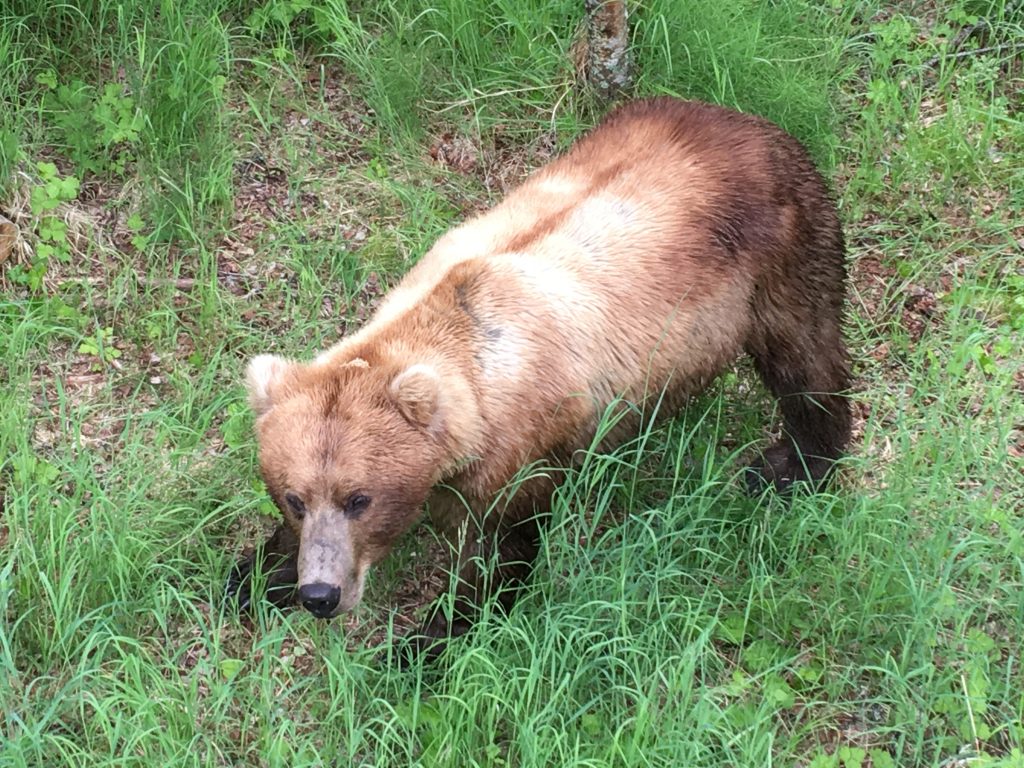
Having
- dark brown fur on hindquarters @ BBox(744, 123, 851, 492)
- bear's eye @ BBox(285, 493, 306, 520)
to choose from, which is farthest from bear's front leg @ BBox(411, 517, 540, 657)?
dark brown fur on hindquarters @ BBox(744, 123, 851, 492)

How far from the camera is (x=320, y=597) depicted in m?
3.61

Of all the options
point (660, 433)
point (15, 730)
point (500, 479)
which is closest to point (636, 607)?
point (500, 479)

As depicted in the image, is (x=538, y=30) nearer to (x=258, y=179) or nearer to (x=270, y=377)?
(x=258, y=179)

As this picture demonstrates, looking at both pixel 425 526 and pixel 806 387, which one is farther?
pixel 806 387

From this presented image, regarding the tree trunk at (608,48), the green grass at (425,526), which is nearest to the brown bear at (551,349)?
the green grass at (425,526)

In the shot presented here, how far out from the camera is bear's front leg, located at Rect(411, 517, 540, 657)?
4.14 metres

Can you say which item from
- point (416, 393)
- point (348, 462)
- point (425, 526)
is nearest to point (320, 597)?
point (348, 462)

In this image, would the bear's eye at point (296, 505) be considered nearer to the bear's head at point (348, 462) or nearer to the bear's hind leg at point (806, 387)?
the bear's head at point (348, 462)

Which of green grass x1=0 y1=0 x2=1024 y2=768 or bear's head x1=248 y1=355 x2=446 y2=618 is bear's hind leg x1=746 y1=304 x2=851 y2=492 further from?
bear's head x1=248 y1=355 x2=446 y2=618

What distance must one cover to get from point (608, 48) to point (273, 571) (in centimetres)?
304

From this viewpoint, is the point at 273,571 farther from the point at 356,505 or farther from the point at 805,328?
the point at 805,328

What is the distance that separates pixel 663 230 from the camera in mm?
4395

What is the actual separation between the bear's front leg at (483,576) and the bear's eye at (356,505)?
54 centimetres

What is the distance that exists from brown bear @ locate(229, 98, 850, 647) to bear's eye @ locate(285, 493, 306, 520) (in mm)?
13
